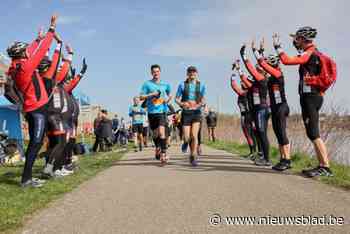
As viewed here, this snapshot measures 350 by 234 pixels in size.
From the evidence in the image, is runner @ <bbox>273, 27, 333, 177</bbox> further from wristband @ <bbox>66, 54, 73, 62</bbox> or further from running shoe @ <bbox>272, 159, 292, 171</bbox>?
wristband @ <bbox>66, 54, 73, 62</bbox>

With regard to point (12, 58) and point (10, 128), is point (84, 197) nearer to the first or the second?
point (12, 58)

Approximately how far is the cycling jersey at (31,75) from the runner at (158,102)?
299 centimetres

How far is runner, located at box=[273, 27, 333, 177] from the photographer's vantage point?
241 inches

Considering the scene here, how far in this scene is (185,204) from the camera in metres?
4.36

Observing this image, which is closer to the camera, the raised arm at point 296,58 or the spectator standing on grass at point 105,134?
the raised arm at point 296,58

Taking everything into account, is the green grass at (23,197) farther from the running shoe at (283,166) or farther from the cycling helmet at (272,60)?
the cycling helmet at (272,60)

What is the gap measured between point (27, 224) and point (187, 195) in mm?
1969

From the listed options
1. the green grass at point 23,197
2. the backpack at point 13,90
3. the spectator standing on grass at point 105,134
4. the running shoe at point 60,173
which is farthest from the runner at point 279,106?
the spectator standing on grass at point 105,134

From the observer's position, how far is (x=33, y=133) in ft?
18.8

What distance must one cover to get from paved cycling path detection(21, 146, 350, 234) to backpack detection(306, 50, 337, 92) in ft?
5.05

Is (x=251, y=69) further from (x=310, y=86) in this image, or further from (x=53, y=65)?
(x=53, y=65)

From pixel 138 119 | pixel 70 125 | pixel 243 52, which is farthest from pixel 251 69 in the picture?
pixel 138 119

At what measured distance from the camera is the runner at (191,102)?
8.30 meters

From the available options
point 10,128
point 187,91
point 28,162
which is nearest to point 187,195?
point 28,162
